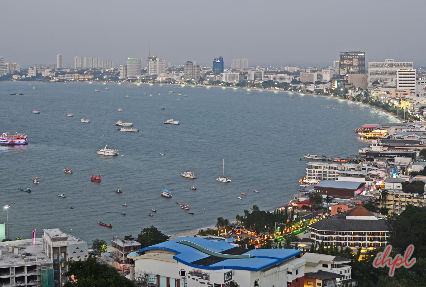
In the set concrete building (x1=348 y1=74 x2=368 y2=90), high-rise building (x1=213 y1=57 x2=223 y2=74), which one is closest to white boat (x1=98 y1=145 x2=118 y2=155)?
concrete building (x1=348 y1=74 x2=368 y2=90)

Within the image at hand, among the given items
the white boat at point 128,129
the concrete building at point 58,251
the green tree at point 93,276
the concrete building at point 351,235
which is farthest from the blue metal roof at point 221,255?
the white boat at point 128,129

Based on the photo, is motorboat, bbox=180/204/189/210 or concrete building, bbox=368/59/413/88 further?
concrete building, bbox=368/59/413/88

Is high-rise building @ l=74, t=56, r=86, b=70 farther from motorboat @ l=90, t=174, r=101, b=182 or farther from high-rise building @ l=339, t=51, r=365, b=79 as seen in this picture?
motorboat @ l=90, t=174, r=101, b=182

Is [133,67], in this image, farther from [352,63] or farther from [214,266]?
[214,266]

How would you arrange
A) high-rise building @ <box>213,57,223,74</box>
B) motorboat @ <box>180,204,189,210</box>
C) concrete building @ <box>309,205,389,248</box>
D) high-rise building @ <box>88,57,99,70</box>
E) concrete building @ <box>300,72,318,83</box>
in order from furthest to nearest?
high-rise building @ <box>88,57,99,70</box> → high-rise building @ <box>213,57,223,74</box> → concrete building @ <box>300,72,318,83</box> → motorboat @ <box>180,204,189,210</box> → concrete building @ <box>309,205,389,248</box>

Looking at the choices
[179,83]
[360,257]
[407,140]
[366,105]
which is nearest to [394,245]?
[360,257]

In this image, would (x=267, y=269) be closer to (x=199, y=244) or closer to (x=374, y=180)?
(x=199, y=244)
